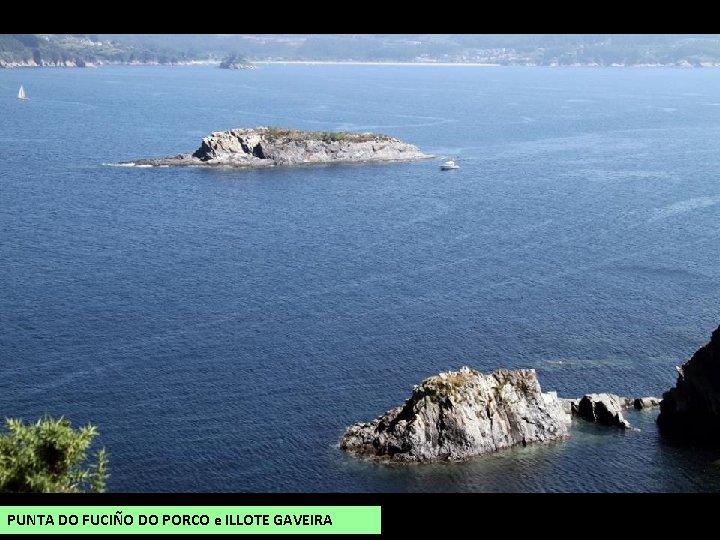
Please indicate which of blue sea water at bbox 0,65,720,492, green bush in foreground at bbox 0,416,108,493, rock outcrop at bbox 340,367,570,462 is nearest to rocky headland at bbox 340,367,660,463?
rock outcrop at bbox 340,367,570,462

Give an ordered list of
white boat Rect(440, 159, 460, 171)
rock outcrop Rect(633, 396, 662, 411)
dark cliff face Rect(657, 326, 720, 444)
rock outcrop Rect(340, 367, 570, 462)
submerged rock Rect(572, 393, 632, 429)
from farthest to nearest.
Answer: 1. white boat Rect(440, 159, 460, 171)
2. rock outcrop Rect(633, 396, 662, 411)
3. submerged rock Rect(572, 393, 632, 429)
4. dark cliff face Rect(657, 326, 720, 444)
5. rock outcrop Rect(340, 367, 570, 462)

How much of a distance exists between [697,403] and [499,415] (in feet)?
53.7

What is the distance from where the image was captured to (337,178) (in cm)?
18750

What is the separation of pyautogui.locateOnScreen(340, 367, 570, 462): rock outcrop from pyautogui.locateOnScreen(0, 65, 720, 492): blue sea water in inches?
58.8

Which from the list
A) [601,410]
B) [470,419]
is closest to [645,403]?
[601,410]

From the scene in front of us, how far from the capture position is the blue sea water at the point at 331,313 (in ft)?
222

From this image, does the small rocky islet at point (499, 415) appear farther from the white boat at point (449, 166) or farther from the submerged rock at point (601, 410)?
the white boat at point (449, 166)

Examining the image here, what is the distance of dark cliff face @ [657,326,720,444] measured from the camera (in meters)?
73.2

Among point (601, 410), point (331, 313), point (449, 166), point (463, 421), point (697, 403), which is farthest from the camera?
point (449, 166)

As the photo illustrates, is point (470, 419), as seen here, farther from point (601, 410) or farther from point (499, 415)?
point (601, 410)

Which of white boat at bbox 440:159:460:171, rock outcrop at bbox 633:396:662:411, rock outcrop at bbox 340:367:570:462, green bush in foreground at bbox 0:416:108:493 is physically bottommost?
green bush in foreground at bbox 0:416:108:493

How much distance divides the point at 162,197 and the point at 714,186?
100610 mm

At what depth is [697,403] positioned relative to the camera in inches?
2911

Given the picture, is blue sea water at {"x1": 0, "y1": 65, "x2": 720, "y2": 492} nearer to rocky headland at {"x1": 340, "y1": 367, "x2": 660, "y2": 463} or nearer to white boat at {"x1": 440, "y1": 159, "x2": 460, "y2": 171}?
rocky headland at {"x1": 340, "y1": 367, "x2": 660, "y2": 463}
